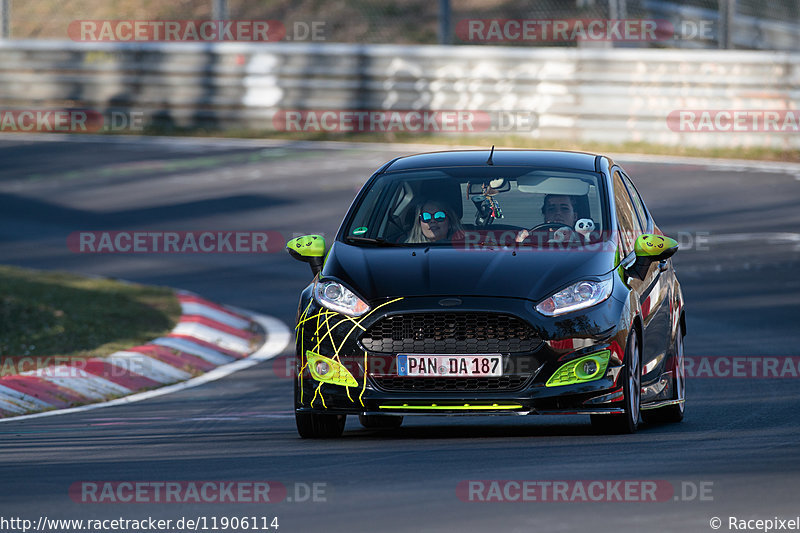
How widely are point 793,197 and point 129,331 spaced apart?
9.52 metres

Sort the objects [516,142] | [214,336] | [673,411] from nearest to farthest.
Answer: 1. [673,411]
2. [214,336]
3. [516,142]

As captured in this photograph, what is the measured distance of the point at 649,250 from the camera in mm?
8680

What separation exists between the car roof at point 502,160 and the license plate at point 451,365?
1.71 meters

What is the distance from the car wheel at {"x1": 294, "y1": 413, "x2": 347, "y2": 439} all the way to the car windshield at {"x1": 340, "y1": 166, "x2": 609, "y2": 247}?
99 cm

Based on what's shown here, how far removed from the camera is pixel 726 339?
12469 millimetres

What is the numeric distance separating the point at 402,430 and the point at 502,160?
1.67 metres

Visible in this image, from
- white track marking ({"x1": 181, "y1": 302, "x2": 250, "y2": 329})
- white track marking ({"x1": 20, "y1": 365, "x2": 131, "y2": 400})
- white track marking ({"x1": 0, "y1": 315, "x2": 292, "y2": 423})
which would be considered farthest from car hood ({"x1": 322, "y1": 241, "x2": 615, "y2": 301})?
white track marking ({"x1": 181, "y1": 302, "x2": 250, "y2": 329})

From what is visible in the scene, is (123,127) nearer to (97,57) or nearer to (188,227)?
(97,57)

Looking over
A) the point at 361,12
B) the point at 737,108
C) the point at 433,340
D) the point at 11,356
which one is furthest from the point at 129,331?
the point at 361,12

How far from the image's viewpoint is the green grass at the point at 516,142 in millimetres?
22234

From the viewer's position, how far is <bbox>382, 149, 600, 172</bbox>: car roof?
30.6 ft

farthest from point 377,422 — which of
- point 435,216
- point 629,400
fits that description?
point 629,400

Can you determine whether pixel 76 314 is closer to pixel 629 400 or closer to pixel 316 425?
pixel 316 425

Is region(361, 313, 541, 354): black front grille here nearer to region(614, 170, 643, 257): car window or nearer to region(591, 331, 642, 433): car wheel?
region(591, 331, 642, 433): car wheel
